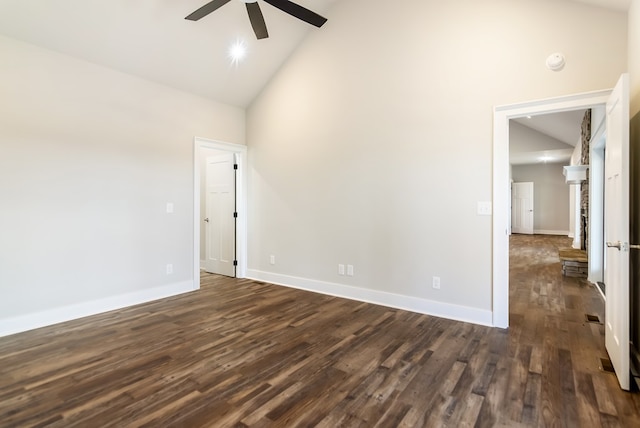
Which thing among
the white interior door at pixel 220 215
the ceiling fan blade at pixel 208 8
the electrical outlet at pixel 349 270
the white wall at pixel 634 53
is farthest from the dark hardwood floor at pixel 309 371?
the ceiling fan blade at pixel 208 8

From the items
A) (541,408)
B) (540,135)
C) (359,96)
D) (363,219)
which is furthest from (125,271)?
(540,135)

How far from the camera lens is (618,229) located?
2180 millimetres

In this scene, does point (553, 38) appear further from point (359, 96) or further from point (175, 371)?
point (175, 371)

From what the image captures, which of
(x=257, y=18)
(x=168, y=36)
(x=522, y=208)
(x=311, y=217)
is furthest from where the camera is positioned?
(x=522, y=208)

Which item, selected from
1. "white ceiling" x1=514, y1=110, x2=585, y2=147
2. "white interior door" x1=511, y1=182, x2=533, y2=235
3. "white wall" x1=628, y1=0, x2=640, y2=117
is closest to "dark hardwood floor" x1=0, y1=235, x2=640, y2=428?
"white wall" x1=628, y1=0, x2=640, y2=117

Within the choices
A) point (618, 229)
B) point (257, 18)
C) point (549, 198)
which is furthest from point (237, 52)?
point (549, 198)

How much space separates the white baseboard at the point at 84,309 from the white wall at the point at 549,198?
13.4 metres

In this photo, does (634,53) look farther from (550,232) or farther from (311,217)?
(550,232)

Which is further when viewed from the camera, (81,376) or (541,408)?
(81,376)

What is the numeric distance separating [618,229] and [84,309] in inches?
193

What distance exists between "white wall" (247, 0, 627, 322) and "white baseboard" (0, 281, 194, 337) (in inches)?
58.5

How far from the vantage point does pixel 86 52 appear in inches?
138

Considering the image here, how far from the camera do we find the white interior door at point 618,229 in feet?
6.81

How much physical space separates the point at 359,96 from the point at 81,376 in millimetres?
3952
